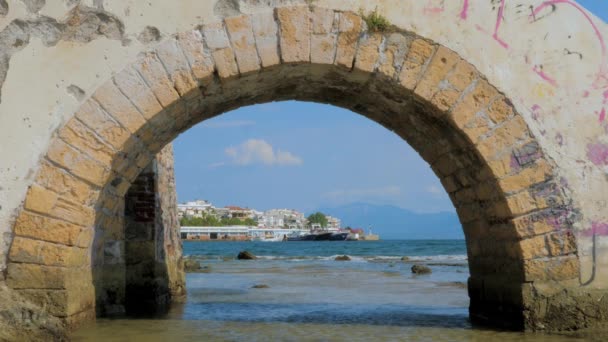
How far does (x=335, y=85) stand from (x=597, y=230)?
7.50 ft

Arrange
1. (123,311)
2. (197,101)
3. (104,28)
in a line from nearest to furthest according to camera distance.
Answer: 1. (104,28)
2. (197,101)
3. (123,311)

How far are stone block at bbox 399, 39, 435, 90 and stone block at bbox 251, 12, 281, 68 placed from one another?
0.91 m

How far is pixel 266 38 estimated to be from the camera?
5.03 metres

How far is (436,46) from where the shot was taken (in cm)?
516

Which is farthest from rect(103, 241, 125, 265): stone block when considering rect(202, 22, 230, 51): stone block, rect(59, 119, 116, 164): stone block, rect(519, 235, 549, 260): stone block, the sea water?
rect(519, 235, 549, 260): stone block

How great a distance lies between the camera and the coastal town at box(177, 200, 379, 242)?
8269cm

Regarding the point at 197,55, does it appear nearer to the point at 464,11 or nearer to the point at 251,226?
the point at 464,11

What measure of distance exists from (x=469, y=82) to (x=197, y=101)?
2033 mm

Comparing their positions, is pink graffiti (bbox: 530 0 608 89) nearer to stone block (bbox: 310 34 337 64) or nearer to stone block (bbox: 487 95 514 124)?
stone block (bbox: 487 95 514 124)

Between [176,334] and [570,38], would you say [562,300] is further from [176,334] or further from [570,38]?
[176,334]

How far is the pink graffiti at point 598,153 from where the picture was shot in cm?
543

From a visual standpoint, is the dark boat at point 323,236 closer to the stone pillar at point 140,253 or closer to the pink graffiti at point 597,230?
the stone pillar at point 140,253

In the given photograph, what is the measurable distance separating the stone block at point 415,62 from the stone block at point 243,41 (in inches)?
41.6

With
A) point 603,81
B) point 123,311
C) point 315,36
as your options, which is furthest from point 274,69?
point 123,311
